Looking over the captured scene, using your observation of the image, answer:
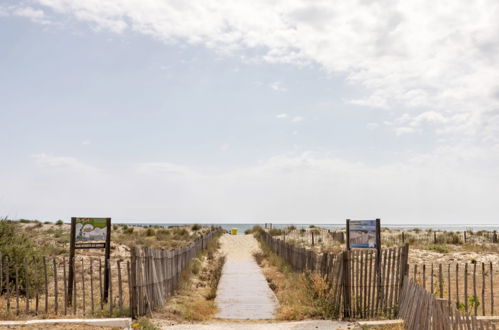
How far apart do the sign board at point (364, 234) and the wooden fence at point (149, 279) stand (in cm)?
502

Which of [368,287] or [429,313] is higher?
[429,313]

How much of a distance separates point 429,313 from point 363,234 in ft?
15.5

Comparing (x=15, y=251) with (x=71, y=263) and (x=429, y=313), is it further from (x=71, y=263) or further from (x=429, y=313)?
(x=429, y=313)

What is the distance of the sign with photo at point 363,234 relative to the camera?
12797mm

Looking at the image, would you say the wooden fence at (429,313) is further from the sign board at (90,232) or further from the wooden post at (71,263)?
the sign board at (90,232)

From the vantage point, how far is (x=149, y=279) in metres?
12.3

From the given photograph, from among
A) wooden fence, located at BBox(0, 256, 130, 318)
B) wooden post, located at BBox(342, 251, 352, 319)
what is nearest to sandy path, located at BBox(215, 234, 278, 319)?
wooden post, located at BBox(342, 251, 352, 319)

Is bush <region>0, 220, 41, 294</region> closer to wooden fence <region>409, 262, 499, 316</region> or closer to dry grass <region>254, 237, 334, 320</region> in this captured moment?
dry grass <region>254, 237, 334, 320</region>

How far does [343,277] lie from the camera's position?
39.1ft

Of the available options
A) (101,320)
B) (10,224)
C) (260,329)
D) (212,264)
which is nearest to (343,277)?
(260,329)

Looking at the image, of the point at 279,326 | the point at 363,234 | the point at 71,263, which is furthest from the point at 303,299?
the point at 71,263

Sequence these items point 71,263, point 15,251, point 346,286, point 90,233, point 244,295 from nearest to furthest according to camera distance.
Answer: point 346,286 < point 71,263 < point 90,233 < point 15,251 < point 244,295

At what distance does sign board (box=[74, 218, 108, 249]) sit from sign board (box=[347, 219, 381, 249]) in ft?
21.9

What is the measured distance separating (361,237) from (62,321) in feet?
24.1
